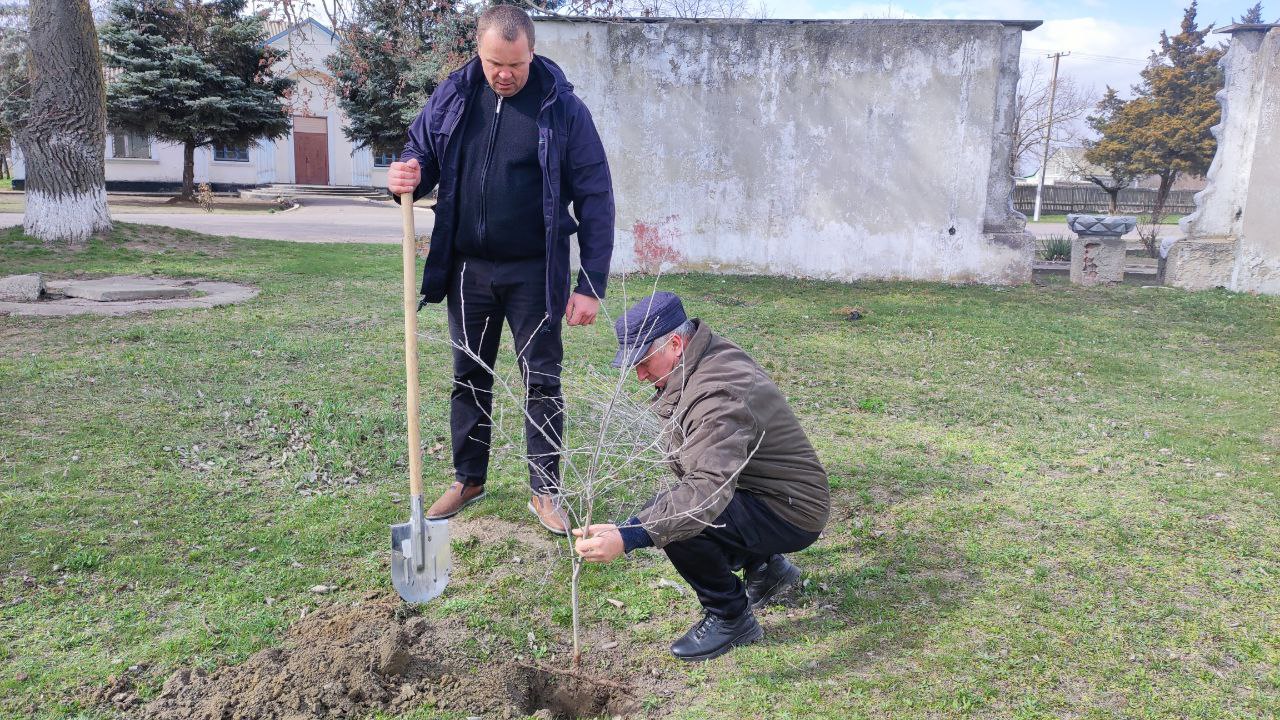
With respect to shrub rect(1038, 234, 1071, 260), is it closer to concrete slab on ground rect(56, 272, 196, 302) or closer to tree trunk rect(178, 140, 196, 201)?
concrete slab on ground rect(56, 272, 196, 302)

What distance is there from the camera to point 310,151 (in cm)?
3709

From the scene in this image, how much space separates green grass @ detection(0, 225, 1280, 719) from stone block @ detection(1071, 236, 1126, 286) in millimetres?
4717

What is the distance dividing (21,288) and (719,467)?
8.78 m

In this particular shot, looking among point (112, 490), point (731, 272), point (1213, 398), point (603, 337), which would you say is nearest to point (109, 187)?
point (731, 272)

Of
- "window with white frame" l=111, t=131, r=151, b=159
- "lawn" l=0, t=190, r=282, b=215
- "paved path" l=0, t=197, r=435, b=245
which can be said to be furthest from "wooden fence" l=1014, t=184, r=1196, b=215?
"window with white frame" l=111, t=131, r=151, b=159

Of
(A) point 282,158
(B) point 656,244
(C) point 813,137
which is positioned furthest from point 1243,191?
(A) point 282,158

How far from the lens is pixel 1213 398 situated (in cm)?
689

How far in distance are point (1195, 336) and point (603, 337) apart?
20.8 ft

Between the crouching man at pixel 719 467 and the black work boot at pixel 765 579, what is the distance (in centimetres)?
23

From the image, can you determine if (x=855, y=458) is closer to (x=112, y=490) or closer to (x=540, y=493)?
(x=540, y=493)

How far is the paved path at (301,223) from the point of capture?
58.0ft

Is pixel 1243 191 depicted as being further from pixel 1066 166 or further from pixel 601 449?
pixel 1066 166

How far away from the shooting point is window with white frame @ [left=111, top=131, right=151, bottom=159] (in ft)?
104

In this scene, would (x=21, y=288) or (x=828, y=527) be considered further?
(x=21, y=288)
